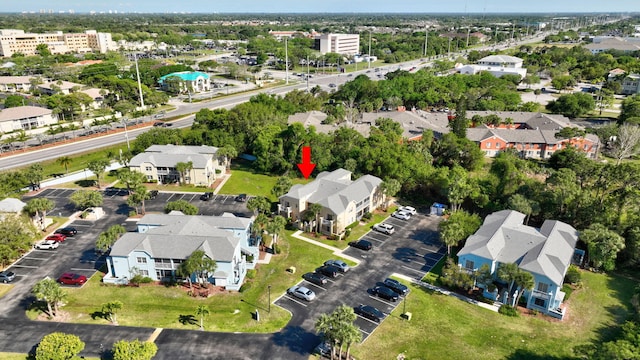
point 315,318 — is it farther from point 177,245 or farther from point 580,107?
point 580,107

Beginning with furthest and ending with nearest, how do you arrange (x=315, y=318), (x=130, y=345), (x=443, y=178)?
(x=443, y=178)
(x=315, y=318)
(x=130, y=345)

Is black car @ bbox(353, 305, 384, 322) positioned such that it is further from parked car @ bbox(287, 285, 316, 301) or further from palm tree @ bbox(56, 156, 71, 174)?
palm tree @ bbox(56, 156, 71, 174)

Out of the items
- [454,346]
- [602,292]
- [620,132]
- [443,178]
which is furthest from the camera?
[620,132]

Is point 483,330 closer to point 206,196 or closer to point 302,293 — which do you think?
point 302,293

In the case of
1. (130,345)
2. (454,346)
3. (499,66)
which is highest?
(499,66)

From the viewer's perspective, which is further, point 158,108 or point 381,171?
point 158,108

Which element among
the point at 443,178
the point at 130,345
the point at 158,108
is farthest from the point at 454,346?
the point at 158,108

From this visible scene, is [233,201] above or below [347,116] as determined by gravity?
below

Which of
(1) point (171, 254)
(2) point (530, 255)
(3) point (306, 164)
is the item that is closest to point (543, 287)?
(2) point (530, 255)
